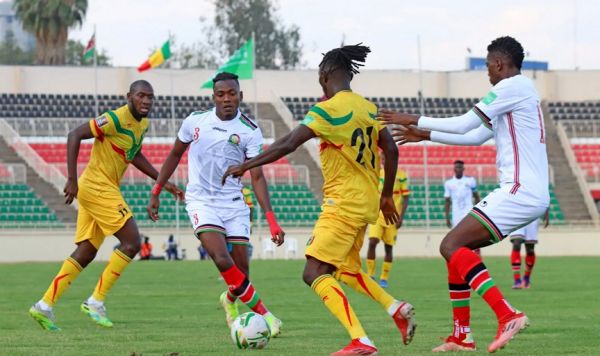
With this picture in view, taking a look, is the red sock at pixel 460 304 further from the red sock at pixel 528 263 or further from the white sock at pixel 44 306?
the red sock at pixel 528 263

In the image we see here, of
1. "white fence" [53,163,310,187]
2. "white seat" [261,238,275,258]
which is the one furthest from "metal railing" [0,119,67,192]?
"white seat" [261,238,275,258]

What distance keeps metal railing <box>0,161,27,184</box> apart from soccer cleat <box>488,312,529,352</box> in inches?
1550

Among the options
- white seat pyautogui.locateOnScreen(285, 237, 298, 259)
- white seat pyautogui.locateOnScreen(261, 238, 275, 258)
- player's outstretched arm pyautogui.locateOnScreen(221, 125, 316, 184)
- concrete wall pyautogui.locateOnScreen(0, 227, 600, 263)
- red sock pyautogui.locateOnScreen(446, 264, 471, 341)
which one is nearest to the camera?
player's outstretched arm pyautogui.locateOnScreen(221, 125, 316, 184)

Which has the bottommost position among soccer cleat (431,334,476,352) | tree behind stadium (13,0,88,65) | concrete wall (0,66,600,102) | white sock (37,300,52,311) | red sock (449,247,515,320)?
white sock (37,300,52,311)

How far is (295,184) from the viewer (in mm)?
49625

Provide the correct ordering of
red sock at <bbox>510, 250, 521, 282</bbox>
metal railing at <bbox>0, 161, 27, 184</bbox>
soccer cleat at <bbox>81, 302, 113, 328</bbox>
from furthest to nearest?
metal railing at <bbox>0, 161, 27, 184</bbox> → red sock at <bbox>510, 250, 521, 282</bbox> → soccer cleat at <bbox>81, 302, 113, 328</bbox>

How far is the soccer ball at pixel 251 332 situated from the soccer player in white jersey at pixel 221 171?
109cm

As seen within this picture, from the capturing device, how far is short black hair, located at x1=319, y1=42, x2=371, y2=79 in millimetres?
9945

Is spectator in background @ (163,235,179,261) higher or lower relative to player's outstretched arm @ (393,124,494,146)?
lower

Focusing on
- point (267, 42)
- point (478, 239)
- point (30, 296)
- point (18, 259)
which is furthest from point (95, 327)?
point (267, 42)

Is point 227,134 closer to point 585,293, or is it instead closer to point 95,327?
point 95,327

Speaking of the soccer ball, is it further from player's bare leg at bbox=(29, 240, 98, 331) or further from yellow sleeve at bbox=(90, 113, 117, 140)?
yellow sleeve at bbox=(90, 113, 117, 140)

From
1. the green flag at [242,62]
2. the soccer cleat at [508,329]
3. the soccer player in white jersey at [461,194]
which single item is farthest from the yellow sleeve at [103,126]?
the green flag at [242,62]

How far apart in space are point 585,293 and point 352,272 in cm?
1090
